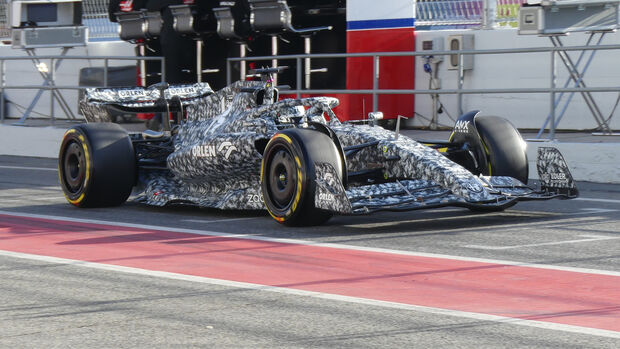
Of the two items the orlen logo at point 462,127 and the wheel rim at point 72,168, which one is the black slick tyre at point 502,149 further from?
the wheel rim at point 72,168

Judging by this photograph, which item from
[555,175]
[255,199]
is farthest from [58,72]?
[555,175]

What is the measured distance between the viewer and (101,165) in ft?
34.1

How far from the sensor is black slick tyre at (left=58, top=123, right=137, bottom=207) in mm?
10398

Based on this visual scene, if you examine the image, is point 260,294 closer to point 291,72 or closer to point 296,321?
point 296,321

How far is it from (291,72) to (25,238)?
40.5ft

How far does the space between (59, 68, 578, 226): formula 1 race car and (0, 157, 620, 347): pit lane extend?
0.21m

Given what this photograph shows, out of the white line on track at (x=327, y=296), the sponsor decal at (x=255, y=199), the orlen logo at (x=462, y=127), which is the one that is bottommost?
the white line on track at (x=327, y=296)

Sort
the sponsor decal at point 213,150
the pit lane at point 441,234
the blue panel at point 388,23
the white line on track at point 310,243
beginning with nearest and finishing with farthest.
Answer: the pit lane at point 441,234
the white line on track at point 310,243
the sponsor decal at point 213,150
the blue panel at point 388,23

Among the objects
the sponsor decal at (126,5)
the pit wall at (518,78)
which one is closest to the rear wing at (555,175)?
the pit wall at (518,78)

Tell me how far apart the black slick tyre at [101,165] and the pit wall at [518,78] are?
8269 millimetres

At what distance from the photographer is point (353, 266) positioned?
23.2 ft

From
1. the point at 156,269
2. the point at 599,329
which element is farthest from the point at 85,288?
the point at 599,329

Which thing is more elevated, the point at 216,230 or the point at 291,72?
the point at 291,72

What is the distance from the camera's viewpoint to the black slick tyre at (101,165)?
10398mm
